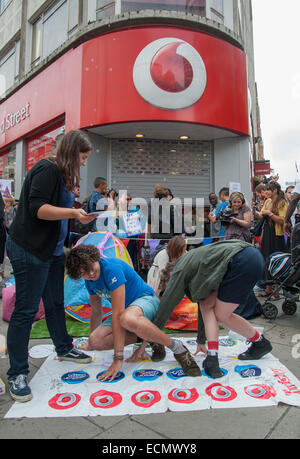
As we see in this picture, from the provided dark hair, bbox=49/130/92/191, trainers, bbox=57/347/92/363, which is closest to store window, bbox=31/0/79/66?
dark hair, bbox=49/130/92/191

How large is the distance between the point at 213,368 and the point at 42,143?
408 inches

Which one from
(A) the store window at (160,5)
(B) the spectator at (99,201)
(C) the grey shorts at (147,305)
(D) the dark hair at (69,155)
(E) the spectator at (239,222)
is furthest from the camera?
(A) the store window at (160,5)

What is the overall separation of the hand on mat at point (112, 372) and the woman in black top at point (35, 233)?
54 cm

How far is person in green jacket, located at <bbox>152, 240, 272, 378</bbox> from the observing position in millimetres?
2479

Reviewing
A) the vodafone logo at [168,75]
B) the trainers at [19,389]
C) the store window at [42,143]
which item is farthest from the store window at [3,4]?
the trainers at [19,389]

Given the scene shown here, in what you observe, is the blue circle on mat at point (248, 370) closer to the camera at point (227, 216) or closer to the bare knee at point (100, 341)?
the bare knee at point (100, 341)

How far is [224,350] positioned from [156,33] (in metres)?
7.88

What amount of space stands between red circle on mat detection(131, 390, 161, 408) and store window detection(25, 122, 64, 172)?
29.1ft

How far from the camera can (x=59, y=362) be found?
2.93 m

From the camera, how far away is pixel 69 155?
2.45 meters

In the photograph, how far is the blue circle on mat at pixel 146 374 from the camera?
259 cm

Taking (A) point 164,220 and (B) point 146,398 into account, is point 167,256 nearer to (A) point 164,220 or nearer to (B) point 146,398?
(A) point 164,220
